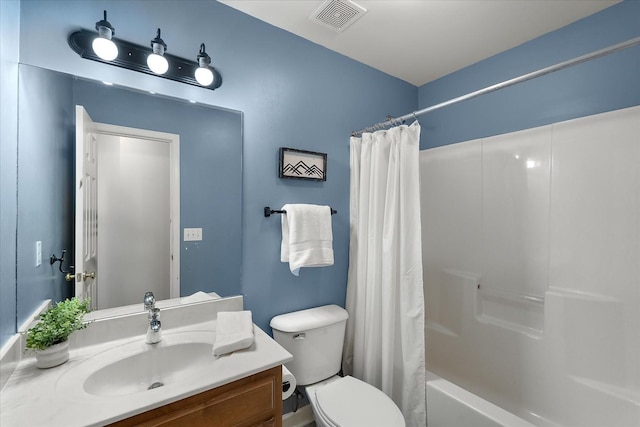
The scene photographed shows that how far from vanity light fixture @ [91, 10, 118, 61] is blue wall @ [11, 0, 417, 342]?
3.2 inches

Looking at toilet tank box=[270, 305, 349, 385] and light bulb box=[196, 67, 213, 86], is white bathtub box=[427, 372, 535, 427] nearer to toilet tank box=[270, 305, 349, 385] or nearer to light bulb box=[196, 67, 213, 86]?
toilet tank box=[270, 305, 349, 385]

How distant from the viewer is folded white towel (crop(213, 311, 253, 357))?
3.74 ft

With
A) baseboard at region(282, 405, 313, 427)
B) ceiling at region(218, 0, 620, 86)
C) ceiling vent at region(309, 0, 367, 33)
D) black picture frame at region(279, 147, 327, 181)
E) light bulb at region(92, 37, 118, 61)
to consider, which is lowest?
baseboard at region(282, 405, 313, 427)

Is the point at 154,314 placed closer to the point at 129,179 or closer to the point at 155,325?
the point at 155,325

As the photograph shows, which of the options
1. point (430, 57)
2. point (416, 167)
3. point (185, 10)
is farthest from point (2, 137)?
point (430, 57)

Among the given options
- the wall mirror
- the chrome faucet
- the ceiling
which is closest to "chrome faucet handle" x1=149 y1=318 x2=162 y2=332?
the chrome faucet

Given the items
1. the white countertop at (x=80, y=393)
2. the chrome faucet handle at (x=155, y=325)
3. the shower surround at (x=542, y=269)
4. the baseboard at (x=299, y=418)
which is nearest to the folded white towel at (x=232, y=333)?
the white countertop at (x=80, y=393)

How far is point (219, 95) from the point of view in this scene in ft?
4.99

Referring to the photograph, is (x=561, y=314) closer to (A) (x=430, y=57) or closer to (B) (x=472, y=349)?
(B) (x=472, y=349)

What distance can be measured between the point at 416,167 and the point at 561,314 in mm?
1200

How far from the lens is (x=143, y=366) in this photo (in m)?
1.15

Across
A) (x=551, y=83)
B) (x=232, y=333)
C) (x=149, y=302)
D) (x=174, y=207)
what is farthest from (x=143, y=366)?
(x=551, y=83)

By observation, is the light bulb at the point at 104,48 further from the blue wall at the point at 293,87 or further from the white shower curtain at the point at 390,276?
the white shower curtain at the point at 390,276

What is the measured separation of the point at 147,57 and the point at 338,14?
102 cm
